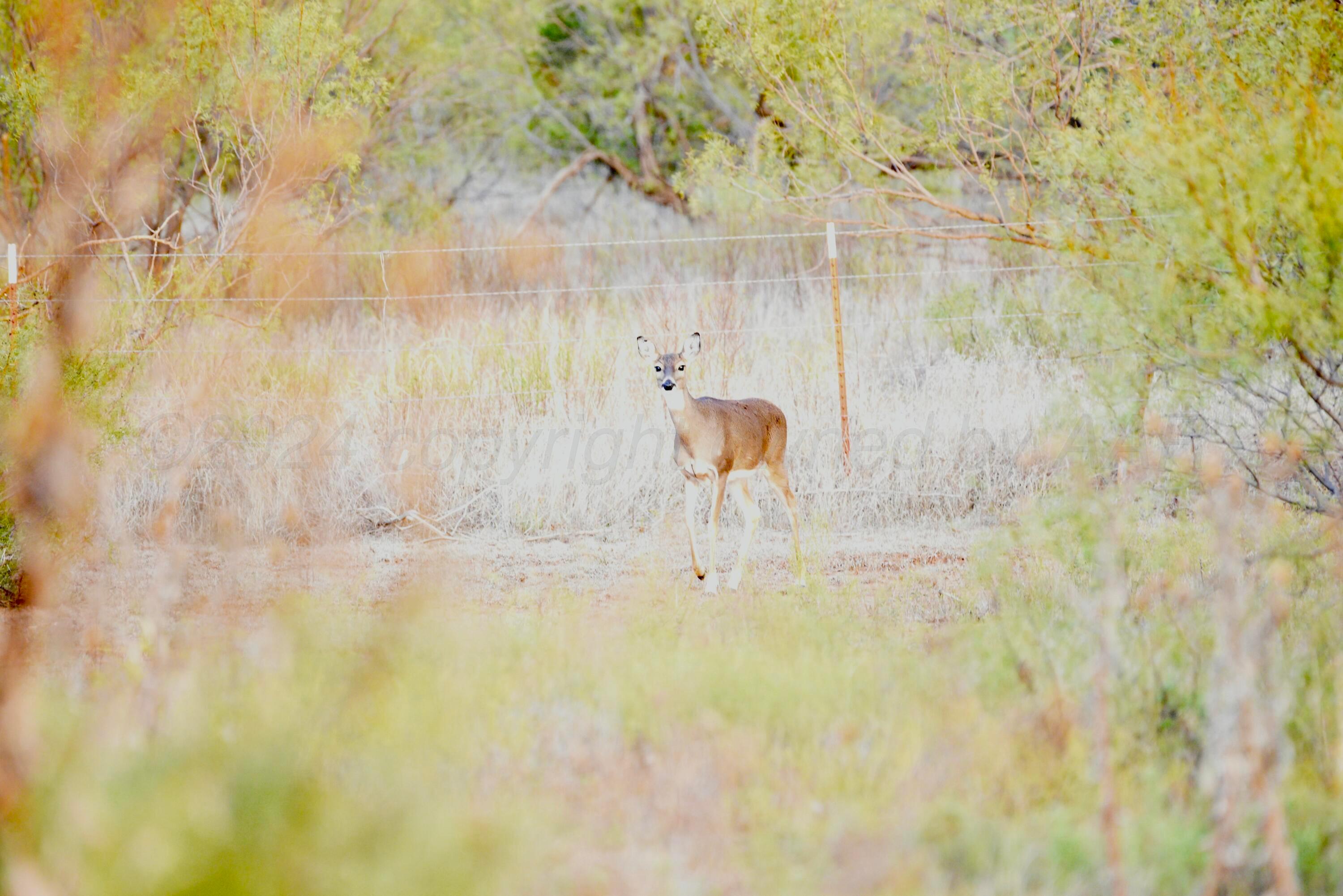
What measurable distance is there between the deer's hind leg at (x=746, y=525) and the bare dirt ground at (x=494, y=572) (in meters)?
0.11

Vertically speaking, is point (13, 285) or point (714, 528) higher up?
point (13, 285)

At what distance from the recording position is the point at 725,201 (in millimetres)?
13016

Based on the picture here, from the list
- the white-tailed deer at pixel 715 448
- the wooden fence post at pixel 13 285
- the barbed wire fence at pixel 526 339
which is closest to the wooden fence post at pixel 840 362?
the barbed wire fence at pixel 526 339

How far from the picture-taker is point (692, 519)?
7395mm

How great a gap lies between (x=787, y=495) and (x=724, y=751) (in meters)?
3.86

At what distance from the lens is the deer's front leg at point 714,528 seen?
703 centimetres

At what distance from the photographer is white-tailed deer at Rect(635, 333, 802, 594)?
7305 millimetres

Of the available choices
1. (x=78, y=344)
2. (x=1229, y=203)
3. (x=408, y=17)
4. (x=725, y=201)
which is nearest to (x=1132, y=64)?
(x=1229, y=203)

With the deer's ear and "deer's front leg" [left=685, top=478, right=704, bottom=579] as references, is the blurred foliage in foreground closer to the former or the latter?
"deer's front leg" [left=685, top=478, right=704, bottom=579]

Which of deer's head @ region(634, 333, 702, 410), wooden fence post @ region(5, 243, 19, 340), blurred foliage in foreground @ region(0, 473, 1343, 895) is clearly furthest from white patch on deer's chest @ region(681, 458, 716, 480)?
wooden fence post @ region(5, 243, 19, 340)

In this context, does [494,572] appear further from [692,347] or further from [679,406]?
[692,347]

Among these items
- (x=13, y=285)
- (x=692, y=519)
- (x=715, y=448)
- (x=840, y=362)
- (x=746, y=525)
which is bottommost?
(x=746, y=525)

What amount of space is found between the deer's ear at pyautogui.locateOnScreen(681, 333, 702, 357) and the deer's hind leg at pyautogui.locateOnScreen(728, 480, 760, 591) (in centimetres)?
80

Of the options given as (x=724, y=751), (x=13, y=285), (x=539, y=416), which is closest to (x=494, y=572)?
(x=539, y=416)
